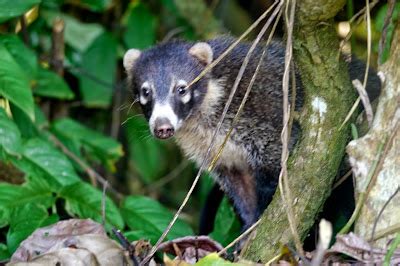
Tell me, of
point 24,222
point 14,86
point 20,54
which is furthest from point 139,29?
point 24,222

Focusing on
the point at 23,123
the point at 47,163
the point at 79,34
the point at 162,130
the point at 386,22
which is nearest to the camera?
the point at 386,22

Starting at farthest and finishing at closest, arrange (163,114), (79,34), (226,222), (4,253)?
(79,34) → (226,222) → (163,114) → (4,253)

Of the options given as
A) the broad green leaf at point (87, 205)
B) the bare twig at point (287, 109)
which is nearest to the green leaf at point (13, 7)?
the broad green leaf at point (87, 205)

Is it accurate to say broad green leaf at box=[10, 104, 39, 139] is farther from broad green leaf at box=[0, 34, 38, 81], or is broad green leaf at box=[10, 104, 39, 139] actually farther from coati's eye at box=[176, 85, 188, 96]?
coati's eye at box=[176, 85, 188, 96]

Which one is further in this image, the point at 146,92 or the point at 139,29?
the point at 139,29

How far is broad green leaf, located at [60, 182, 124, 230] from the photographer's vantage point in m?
5.30

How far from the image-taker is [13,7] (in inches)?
218

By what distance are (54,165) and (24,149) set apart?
0.75ft

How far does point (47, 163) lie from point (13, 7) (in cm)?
107

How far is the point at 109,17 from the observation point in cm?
849

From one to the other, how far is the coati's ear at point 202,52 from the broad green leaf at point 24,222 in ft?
4.65

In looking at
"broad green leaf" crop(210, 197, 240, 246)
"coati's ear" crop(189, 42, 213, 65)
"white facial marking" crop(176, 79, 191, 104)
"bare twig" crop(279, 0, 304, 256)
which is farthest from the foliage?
"bare twig" crop(279, 0, 304, 256)

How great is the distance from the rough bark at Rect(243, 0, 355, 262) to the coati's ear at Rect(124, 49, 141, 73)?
1709mm

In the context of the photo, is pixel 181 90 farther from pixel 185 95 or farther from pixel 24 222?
pixel 24 222
